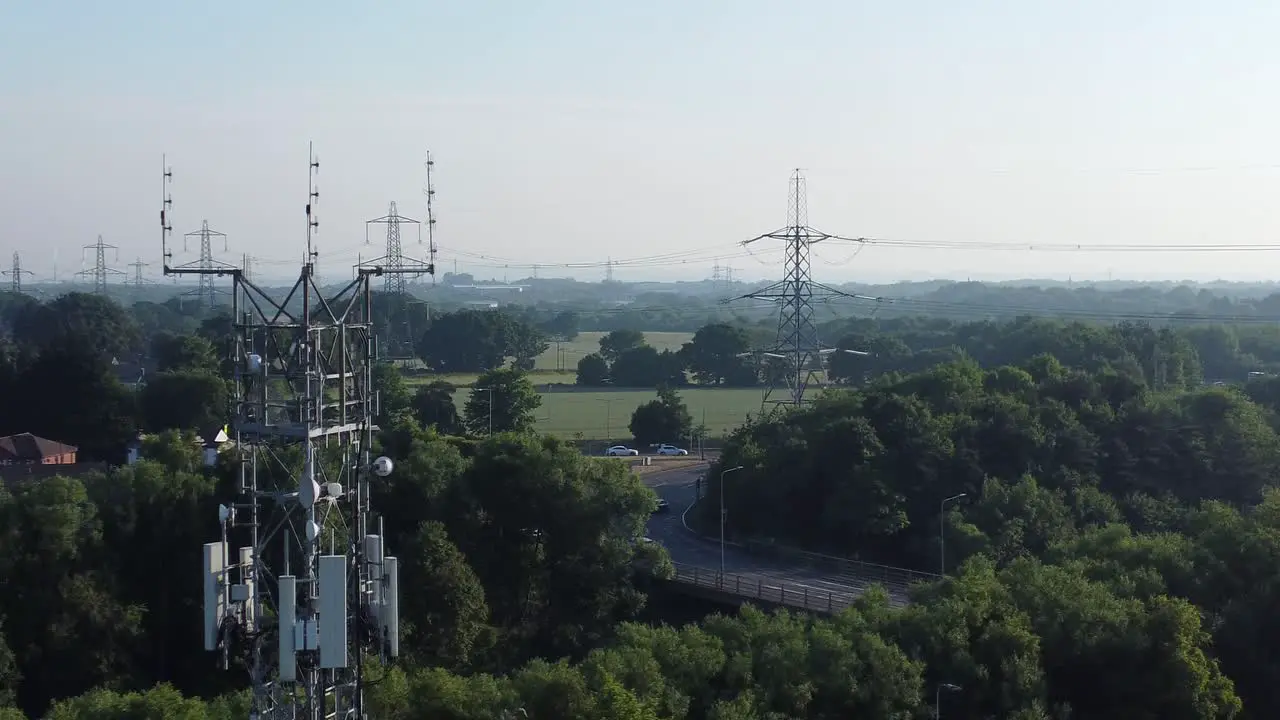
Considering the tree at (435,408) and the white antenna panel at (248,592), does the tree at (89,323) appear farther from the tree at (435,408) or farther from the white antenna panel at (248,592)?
the white antenna panel at (248,592)

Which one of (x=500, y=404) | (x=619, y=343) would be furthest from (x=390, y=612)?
(x=619, y=343)

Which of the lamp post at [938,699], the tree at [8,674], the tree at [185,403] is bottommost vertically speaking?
the tree at [8,674]

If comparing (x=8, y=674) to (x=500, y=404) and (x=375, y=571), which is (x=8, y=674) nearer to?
(x=375, y=571)

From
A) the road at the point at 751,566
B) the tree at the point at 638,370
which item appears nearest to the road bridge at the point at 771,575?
the road at the point at 751,566

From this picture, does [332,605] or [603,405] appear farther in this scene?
[603,405]

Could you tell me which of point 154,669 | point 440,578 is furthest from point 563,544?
point 154,669

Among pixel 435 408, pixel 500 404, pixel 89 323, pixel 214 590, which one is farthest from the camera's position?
pixel 89 323

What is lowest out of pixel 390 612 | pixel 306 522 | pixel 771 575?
pixel 771 575
